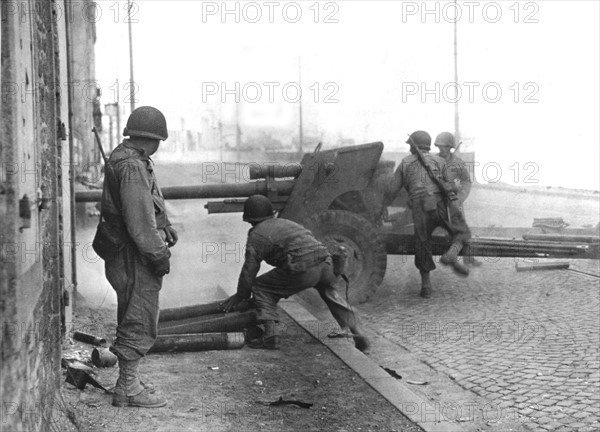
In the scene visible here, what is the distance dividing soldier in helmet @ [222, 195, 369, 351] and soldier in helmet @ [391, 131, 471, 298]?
8.95 ft

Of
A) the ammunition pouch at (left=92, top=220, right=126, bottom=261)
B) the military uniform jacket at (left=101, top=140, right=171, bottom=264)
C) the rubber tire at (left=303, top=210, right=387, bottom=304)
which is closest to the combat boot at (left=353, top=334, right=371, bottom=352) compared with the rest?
the rubber tire at (left=303, top=210, right=387, bottom=304)

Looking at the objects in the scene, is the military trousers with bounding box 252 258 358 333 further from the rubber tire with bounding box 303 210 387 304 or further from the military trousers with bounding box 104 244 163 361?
Result: the rubber tire with bounding box 303 210 387 304

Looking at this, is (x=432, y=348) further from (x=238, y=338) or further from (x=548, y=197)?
(x=548, y=197)

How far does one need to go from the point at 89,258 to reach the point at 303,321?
4.52 m

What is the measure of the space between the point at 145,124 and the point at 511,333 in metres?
4.57

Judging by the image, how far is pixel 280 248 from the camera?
258 inches

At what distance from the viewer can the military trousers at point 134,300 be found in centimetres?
476

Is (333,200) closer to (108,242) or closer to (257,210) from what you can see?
(257,210)

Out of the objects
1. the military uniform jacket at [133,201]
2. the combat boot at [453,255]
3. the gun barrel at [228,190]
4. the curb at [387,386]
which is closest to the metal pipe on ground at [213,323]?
the curb at [387,386]

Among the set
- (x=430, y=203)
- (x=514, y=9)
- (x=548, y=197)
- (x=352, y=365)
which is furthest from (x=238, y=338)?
(x=514, y=9)

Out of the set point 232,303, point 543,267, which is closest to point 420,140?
point 543,267

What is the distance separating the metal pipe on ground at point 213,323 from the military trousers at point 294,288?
16cm

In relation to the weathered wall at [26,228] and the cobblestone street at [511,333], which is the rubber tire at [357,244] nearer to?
the cobblestone street at [511,333]

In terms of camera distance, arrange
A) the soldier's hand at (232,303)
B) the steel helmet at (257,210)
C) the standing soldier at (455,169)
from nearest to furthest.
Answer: the steel helmet at (257,210) < the soldier's hand at (232,303) < the standing soldier at (455,169)
